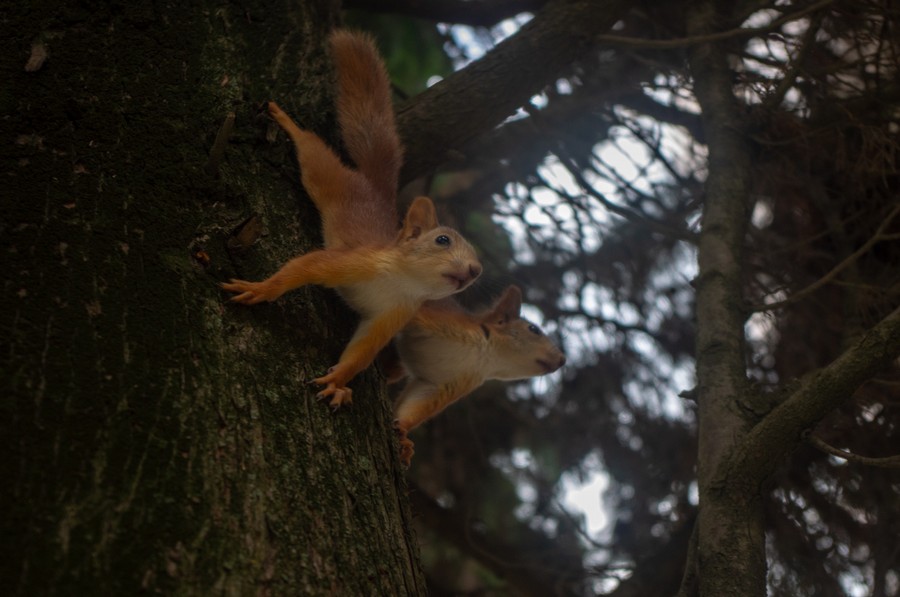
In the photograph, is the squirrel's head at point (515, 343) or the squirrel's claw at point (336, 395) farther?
the squirrel's head at point (515, 343)

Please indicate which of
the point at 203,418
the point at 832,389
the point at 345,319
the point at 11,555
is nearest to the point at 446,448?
the point at 345,319

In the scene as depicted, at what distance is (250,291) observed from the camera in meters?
2.27

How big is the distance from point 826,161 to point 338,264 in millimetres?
2738

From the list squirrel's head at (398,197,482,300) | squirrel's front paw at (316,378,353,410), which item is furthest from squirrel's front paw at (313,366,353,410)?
squirrel's head at (398,197,482,300)

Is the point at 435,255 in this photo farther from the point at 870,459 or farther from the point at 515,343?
the point at 870,459

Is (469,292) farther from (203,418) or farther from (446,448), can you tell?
(203,418)

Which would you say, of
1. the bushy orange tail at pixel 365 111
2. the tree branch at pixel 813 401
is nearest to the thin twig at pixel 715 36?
the bushy orange tail at pixel 365 111

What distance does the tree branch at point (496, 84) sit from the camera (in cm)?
347

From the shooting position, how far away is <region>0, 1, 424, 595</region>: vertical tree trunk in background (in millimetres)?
1704

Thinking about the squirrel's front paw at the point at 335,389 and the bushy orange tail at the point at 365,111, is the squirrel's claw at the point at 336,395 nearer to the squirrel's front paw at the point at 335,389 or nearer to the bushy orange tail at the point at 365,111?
the squirrel's front paw at the point at 335,389

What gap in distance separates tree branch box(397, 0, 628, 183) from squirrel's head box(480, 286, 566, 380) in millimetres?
857

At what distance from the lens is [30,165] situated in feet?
7.09

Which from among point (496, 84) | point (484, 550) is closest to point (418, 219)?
point (496, 84)

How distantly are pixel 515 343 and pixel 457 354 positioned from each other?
0.38 metres
